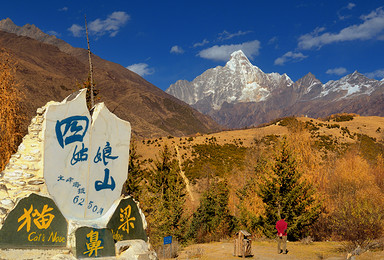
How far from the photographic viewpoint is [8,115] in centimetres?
1655

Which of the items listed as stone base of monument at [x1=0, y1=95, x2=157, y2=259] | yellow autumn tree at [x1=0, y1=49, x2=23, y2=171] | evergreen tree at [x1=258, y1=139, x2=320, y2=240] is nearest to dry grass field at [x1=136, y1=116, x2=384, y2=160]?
evergreen tree at [x1=258, y1=139, x2=320, y2=240]

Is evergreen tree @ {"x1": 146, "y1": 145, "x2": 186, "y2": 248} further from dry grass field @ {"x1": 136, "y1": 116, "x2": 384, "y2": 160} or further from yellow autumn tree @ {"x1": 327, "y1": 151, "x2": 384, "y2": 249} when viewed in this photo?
dry grass field @ {"x1": 136, "y1": 116, "x2": 384, "y2": 160}

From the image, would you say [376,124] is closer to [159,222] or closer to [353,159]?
[353,159]

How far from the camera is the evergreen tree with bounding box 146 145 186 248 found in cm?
2047

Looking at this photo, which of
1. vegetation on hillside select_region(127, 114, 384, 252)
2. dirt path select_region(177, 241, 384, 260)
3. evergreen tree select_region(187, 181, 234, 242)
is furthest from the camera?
evergreen tree select_region(187, 181, 234, 242)

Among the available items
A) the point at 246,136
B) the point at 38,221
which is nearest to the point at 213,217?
the point at 38,221

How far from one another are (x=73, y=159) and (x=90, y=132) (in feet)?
2.65

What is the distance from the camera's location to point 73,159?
25.2 ft

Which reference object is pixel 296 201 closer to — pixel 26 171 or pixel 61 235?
pixel 61 235

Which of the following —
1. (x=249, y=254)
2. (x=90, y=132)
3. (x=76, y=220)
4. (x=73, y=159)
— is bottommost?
(x=249, y=254)

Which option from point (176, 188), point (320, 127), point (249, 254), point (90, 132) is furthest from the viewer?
point (320, 127)

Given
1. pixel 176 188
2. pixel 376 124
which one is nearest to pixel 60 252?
pixel 176 188

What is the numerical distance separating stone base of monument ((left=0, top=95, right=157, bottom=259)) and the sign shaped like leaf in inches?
3.6

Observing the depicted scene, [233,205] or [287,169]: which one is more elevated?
[287,169]
